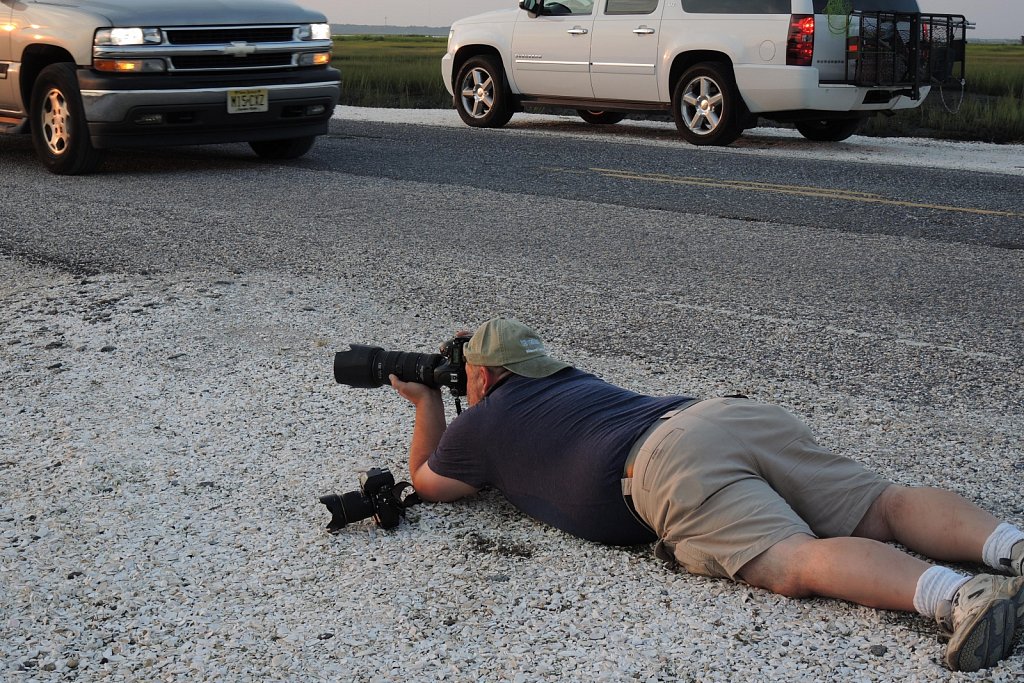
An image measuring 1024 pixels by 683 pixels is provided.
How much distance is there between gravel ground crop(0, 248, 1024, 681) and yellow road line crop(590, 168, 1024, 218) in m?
3.89

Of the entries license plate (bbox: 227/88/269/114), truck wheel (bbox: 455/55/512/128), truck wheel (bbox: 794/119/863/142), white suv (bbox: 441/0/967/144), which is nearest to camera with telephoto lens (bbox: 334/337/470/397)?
license plate (bbox: 227/88/269/114)

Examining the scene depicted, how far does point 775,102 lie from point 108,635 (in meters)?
10.4

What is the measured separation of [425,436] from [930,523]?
142 cm

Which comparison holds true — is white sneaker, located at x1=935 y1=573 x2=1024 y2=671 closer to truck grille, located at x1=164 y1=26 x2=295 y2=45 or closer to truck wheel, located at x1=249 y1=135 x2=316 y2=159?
truck grille, located at x1=164 y1=26 x2=295 y2=45

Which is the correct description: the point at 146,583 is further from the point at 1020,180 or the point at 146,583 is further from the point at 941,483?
the point at 1020,180

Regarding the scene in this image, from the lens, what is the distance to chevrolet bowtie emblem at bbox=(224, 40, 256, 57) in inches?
388

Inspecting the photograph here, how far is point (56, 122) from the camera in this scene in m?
9.87

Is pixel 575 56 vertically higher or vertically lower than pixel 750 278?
higher

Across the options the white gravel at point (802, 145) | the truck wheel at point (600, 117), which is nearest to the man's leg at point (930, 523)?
the white gravel at point (802, 145)

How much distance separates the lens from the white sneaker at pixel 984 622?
8.53 feet

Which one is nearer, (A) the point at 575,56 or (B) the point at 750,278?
(B) the point at 750,278

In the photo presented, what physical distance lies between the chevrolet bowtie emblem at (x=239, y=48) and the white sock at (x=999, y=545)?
8.13 m

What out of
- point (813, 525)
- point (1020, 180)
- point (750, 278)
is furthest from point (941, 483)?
point (1020, 180)

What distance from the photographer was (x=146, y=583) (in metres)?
3.18
